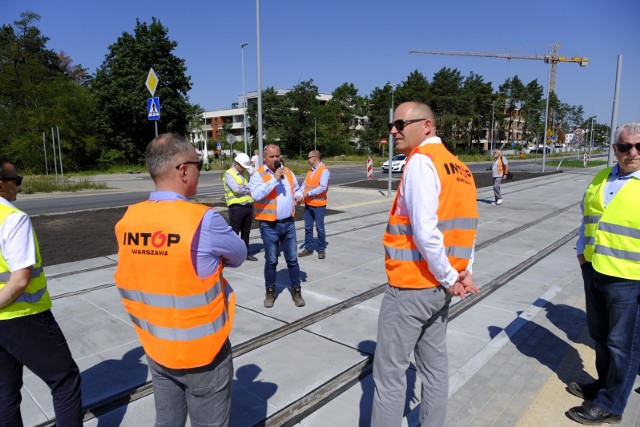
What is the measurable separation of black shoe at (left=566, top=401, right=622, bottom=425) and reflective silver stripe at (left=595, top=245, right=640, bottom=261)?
3.55 feet

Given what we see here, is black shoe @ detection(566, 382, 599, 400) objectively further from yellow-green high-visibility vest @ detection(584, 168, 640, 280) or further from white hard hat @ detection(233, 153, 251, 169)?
white hard hat @ detection(233, 153, 251, 169)

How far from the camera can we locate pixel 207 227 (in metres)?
1.79

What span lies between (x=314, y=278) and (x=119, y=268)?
14.5 feet

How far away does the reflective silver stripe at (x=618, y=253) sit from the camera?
2682 mm

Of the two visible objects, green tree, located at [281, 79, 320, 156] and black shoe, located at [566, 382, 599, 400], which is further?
green tree, located at [281, 79, 320, 156]

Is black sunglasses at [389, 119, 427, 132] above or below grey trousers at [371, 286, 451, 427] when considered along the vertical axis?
above

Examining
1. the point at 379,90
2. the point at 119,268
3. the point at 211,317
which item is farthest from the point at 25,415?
the point at 379,90

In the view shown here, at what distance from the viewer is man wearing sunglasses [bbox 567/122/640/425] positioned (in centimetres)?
270

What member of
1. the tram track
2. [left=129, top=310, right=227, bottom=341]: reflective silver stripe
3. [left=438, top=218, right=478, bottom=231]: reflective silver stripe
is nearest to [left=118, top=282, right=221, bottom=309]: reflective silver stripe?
[left=129, top=310, right=227, bottom=341]: reflective silver stripe

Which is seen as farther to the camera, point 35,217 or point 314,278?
point 35,217

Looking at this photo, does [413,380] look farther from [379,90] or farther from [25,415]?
[379,90]

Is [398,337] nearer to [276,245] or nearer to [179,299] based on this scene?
[179,299]

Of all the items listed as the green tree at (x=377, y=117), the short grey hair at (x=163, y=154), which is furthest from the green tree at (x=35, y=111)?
the green tree at (x=377, y=117)

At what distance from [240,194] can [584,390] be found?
547 centimetres
